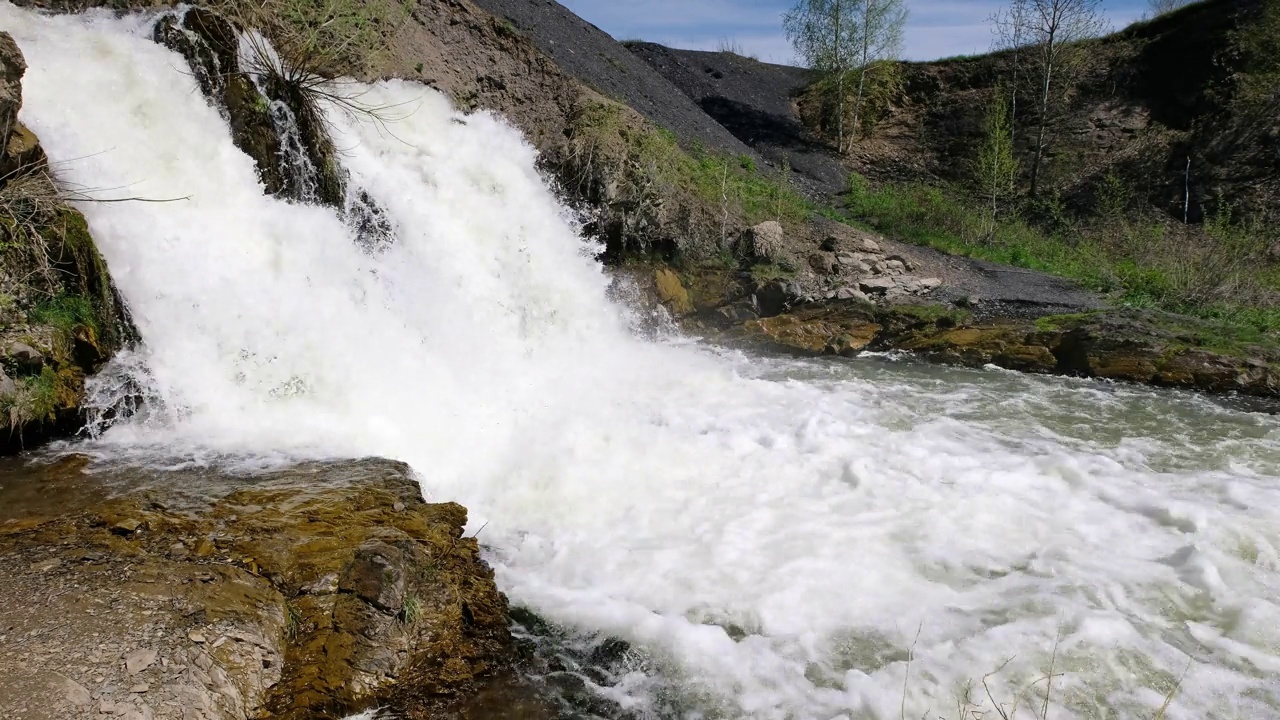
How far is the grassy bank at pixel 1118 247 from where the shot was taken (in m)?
10.5

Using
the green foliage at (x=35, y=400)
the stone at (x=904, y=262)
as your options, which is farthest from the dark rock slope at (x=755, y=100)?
the green foliage at (x=35, y=400)

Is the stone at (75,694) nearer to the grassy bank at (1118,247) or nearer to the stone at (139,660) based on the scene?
the stone at (139,660)

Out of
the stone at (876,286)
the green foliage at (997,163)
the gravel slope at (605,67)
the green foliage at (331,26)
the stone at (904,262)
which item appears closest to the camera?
the green foliage at (331,26)

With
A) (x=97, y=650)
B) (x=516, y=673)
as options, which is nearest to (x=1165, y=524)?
(x=516, y=673)

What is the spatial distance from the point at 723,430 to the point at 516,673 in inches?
138

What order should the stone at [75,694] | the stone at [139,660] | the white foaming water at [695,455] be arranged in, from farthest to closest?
the white foaming water at [695,455]
the stone at [139,660]
the stone at [75,694]

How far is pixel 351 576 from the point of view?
3271 mm

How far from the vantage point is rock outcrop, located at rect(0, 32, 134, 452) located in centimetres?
454

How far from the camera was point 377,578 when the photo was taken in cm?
325

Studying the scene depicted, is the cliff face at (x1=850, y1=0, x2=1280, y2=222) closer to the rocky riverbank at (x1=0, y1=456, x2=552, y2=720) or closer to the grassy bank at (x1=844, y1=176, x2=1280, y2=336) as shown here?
the grassy bank at (x1=844, y1=176, x2=1280, y2=336)

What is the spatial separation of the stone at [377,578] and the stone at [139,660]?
2.48ft

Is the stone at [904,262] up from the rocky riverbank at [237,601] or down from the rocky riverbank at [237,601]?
up

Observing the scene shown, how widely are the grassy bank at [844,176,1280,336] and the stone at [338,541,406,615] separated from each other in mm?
9948

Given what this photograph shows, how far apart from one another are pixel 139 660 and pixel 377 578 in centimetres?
92
